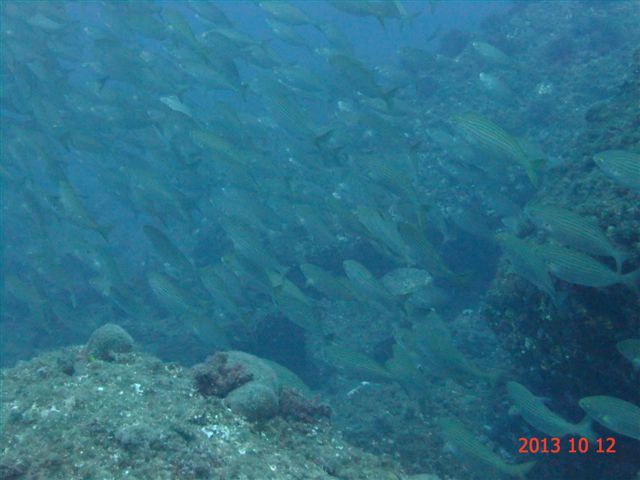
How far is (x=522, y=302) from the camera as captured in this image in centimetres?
478

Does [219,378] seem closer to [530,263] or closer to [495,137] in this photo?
[530,263]

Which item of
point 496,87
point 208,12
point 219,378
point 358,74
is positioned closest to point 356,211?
point 358,74

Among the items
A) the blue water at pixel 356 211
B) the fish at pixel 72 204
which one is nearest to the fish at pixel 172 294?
the blue water at pixel 356 211

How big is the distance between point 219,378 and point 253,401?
0.42m

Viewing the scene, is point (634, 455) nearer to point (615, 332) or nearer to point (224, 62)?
point (615, 332)

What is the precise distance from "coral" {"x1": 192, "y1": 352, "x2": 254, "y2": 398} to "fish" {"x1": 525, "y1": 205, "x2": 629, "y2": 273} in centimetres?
274

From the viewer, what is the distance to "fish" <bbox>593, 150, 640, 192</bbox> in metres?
3.87

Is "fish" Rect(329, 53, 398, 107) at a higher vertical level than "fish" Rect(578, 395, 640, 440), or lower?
higher

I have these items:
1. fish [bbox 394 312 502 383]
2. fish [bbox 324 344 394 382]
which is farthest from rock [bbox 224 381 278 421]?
fish [bbox 394 312 502 383]

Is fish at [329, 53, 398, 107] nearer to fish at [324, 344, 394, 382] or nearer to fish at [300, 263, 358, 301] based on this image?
fish at [300, 263, 358, 301]

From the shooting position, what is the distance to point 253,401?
150 inches

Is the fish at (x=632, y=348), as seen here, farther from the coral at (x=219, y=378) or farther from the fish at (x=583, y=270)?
the coral at (x=219, y=378)

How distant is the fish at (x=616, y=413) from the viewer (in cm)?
351

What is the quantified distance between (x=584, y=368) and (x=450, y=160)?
20.2ft
